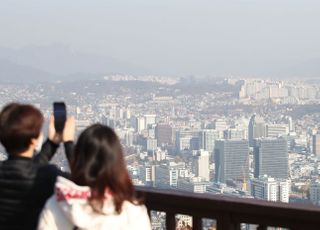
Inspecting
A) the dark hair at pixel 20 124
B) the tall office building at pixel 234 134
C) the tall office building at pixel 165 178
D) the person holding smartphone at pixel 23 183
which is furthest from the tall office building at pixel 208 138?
the dark hair at pixel 20 124

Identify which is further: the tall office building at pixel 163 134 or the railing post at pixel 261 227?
the tall office building at pixel 163 134

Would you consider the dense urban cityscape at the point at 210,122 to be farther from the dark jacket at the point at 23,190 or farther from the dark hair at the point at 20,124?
the dark hair at the point at 20,124

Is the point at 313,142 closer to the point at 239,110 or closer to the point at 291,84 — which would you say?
the point at 239,110

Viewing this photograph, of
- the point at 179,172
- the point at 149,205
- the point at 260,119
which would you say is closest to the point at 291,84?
the point at 260,119

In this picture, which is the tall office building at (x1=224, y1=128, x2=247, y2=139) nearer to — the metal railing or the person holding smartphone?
the metal railing

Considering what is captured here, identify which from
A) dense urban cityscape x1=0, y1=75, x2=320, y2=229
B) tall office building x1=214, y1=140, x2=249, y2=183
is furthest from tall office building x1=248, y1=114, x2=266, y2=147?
tall office building x1=214, y1=140, x2=249, y2=183

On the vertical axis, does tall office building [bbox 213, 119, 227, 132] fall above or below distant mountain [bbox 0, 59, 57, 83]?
below

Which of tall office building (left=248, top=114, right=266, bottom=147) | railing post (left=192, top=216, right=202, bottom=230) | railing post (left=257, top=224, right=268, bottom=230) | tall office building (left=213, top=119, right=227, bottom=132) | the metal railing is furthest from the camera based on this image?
tall office building (left=213, top=119, right=227, bottom=132)
